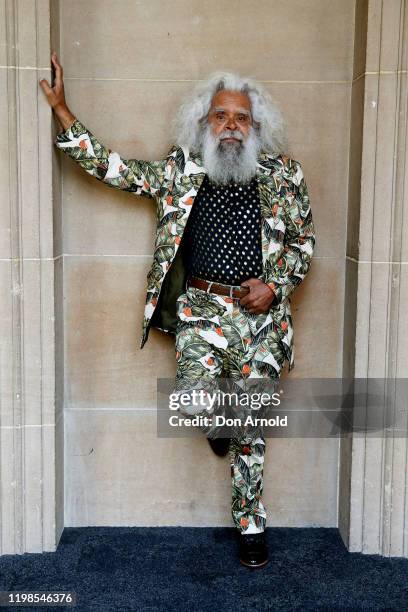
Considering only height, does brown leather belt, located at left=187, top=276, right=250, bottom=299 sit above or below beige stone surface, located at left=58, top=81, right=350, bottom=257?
below

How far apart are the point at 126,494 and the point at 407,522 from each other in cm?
128

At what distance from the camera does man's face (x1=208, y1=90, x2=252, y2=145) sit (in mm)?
3246

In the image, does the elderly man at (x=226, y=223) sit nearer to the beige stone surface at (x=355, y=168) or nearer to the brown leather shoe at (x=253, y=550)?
the brown leather shoe at (x=253, y=550)

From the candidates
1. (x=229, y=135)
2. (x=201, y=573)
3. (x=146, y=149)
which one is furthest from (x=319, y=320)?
(x=201, y=573)

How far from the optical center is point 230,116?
3.25m

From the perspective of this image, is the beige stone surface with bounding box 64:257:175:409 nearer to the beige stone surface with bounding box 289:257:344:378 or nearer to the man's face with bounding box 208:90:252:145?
the beige stone surface with bounding box 289:257:344:378

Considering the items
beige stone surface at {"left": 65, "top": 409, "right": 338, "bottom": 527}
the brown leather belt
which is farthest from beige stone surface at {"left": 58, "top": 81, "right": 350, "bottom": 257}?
beige stone surface at {"left": 65, "top": 409, "right": 338, "bottom": 527}

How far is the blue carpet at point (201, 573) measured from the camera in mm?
3041

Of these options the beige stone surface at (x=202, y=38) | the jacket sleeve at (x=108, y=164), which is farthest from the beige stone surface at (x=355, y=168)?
the jacket sleeve at (x=108, y=164)

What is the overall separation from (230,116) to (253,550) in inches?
72.1

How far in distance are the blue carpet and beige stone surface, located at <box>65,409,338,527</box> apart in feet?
0.24

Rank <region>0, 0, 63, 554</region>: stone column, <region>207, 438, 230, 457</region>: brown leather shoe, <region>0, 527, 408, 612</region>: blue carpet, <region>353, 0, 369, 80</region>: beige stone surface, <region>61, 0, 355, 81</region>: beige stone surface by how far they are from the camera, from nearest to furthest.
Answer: <region>0, 527, 408, 612</region>: blue carpet < <region>0, 0, 63, 554</region>: stone column < <region>353, 0, 369, 80</region>: beige stone surface < <region>61, 0, 355, 81</region>: beige stone surface < <region>207, 438, 230, 457</region>: brown leather shoe

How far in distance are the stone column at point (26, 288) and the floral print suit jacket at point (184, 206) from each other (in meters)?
0.17

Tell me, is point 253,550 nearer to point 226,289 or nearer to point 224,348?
point 224,348
